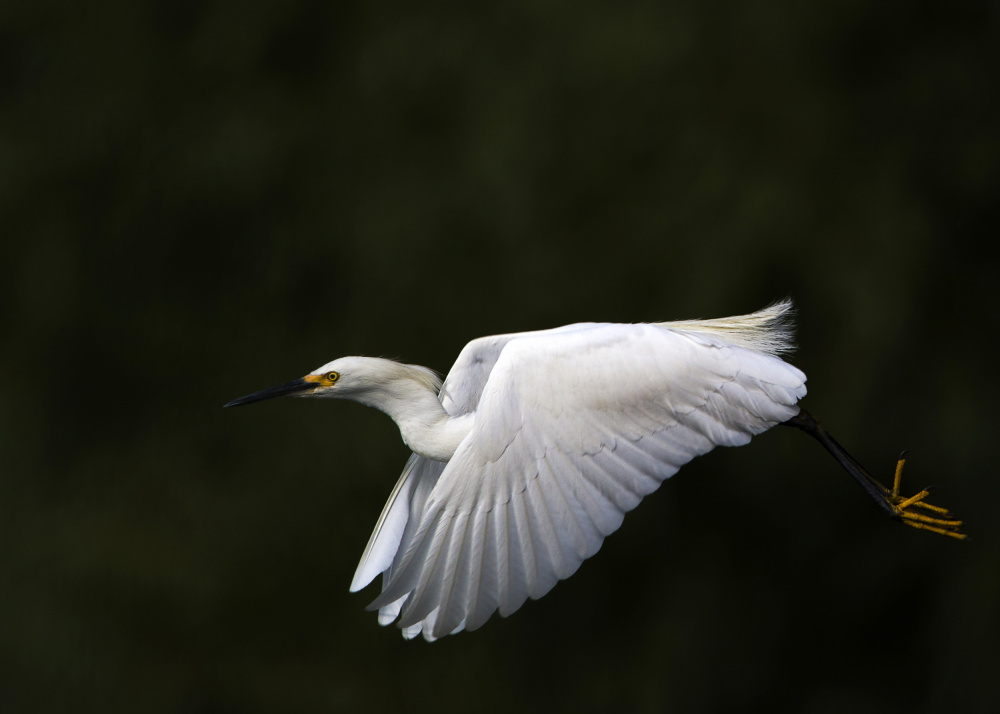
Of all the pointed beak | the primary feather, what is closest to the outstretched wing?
the primary feather

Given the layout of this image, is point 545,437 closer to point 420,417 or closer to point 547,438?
point 547,438

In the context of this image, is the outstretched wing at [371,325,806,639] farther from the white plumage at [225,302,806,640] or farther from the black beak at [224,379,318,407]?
the black beak at [224,379,318,407]

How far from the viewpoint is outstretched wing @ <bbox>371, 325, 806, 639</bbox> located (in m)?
1.11

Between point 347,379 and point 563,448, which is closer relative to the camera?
point 563,448

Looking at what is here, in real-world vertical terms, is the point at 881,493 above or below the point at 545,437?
below

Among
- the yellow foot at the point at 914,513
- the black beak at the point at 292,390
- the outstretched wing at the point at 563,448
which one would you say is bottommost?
the yellow foot at the point at 914,513

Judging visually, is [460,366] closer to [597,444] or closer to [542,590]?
[597,444]

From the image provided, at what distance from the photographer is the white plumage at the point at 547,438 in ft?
3.63

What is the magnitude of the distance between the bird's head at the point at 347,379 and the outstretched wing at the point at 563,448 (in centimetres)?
22

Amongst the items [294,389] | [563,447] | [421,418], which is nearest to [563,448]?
[563,447]

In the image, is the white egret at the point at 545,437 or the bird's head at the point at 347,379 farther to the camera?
the bird's head at the point at 347,379

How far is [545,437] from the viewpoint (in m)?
1.18

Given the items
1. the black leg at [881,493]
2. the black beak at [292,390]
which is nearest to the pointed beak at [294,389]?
the black beak at [292,390]

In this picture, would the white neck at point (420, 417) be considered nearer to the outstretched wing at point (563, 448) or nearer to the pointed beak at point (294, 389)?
the pointed beak at point (294, 389)
